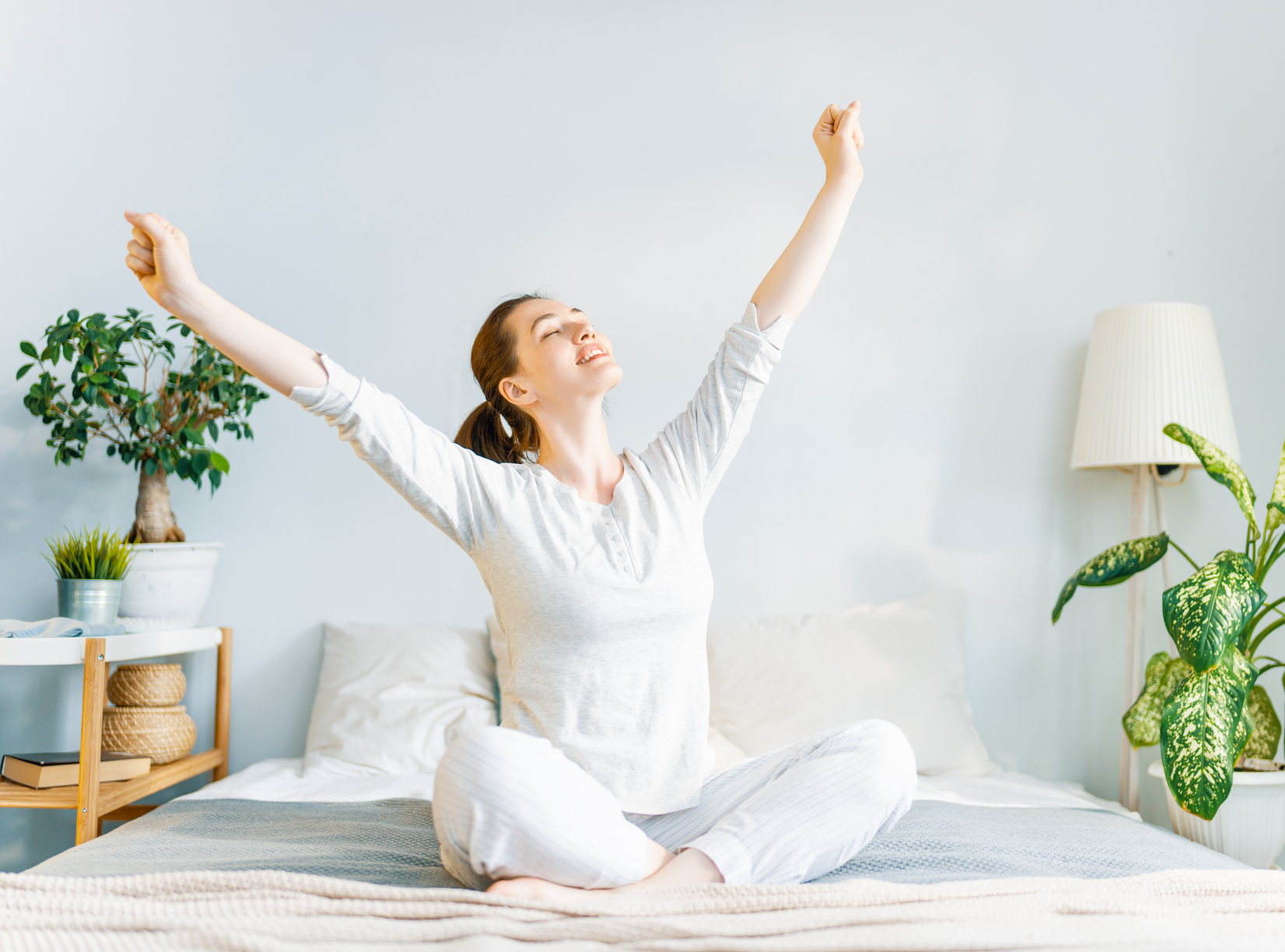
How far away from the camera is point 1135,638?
2.04 m

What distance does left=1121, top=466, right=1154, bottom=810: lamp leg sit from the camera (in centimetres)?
198

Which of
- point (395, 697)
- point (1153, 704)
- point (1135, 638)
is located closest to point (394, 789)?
point (395, 697)

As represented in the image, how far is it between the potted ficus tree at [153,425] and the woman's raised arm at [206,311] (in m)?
0.98

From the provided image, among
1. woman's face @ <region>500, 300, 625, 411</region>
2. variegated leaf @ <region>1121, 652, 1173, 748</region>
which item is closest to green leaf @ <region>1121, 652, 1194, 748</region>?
variegated leaf @ <region>1121, 652, 1173, 748</region>

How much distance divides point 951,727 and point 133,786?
1.62m

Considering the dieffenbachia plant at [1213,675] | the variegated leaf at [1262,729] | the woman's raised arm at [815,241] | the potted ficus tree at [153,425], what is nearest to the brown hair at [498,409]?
the woman's raised arm at [815,241]

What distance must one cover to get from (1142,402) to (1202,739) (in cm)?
81

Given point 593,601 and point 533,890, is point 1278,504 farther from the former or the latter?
point 533,890

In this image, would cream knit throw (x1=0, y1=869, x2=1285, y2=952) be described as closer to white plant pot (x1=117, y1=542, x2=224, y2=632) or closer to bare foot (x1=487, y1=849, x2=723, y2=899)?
bare foot (x1=487, y1=849, x2=723, y2=899)

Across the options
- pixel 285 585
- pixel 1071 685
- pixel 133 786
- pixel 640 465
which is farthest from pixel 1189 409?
pixel 133 786

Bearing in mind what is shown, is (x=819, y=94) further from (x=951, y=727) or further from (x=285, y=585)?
(x=285, y=585)

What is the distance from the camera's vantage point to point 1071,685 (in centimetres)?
215

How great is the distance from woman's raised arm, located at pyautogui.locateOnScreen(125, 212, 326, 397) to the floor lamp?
1684mm

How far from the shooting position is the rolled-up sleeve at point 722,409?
→ 1349 millimetres
